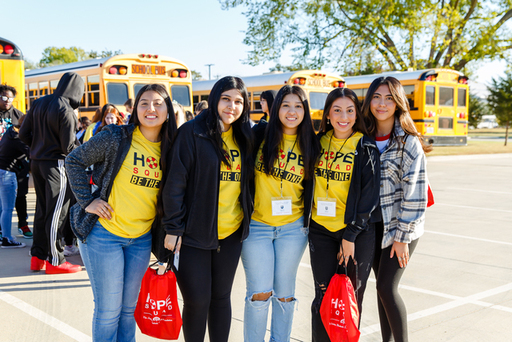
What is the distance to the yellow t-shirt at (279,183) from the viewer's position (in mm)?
2844

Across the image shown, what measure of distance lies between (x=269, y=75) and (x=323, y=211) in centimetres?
1299

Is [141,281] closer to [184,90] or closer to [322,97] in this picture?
[184,90]

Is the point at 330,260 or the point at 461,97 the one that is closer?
the point at 330,260

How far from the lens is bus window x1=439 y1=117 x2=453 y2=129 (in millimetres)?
16984

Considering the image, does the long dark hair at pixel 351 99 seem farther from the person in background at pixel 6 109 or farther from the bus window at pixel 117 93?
the bus window at pixel 117 93

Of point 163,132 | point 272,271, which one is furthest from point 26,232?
point 272,271

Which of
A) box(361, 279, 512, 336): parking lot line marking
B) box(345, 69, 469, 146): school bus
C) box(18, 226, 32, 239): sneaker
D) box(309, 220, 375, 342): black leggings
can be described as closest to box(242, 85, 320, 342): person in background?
box(309, 220, 375, 342): black leggings

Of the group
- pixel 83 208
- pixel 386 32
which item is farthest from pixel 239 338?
pixel 386 32

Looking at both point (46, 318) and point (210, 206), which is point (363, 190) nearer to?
point (210, 206)

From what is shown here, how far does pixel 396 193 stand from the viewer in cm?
291

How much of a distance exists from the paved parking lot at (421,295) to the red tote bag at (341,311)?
2.39ft

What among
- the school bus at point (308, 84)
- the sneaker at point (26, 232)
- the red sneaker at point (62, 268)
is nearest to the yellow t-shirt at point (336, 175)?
the red sneaker at point (62, 268)

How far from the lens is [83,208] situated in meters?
2.62

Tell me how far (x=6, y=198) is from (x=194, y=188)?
159 inches
